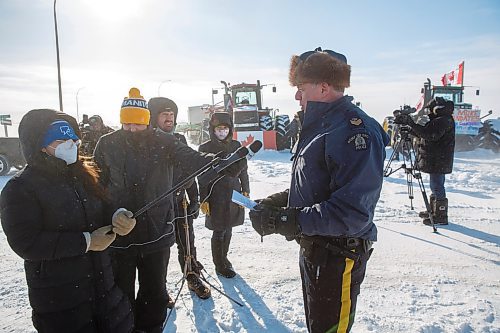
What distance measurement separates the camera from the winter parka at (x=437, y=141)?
17.9ft

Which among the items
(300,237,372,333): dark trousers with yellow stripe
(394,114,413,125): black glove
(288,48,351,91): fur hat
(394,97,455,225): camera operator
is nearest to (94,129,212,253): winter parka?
(288,48,351,91): fur hat

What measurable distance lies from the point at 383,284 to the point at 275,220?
2.56 meters

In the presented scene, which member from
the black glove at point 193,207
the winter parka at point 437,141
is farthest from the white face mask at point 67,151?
the winter parka at point 437,141

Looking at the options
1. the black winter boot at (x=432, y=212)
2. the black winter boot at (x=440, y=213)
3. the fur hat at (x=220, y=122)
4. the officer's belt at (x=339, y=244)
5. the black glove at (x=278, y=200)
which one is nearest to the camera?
the officer's belt at (x=339, y=244)

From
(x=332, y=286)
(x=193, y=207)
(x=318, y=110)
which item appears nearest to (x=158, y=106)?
(x=193, y=207)

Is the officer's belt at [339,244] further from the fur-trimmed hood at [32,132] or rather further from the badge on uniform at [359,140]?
the fur-trimmed hood at [32,132]

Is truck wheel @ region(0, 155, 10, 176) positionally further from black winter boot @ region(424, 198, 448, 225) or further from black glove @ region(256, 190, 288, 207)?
black winter boot @ region(424, 198, 448, 225)

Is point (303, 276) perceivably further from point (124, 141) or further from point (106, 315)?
point (124, 141)

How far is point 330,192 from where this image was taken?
5.79ft

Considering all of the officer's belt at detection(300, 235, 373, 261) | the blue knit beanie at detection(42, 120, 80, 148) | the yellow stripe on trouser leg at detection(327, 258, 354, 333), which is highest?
the blue knit beanie at detection(42, 120, 80, 148)

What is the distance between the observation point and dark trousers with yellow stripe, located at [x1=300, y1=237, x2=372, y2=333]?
6.07 feet

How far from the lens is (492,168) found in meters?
11.3

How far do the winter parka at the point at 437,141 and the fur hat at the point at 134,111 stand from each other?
14.1ft

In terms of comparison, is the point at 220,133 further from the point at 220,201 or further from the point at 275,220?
the point at 275,220
